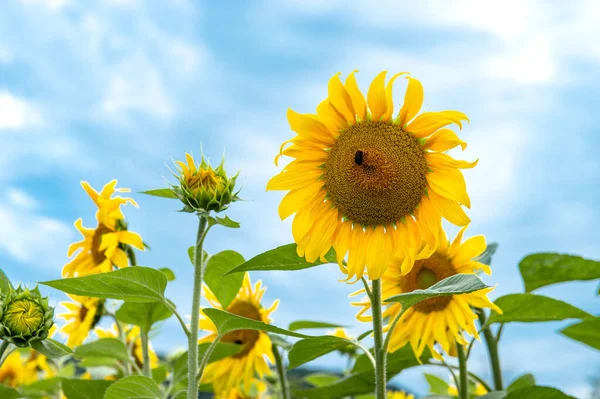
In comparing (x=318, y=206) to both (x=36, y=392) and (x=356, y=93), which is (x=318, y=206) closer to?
(x=356, y=93)

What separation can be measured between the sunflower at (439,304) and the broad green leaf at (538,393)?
0.96ft

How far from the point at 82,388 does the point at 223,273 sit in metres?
0.88

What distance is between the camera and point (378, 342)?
2.29 m

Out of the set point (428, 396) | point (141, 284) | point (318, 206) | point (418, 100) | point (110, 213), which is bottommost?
point (428, 396)

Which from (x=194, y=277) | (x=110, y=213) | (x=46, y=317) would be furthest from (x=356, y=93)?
(x=110, y=213)

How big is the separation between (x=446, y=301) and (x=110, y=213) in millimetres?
1733

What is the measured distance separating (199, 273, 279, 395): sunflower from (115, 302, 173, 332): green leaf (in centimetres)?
62

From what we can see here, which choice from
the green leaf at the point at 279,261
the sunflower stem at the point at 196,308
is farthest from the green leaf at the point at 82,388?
the green leaf at the point at 279,261

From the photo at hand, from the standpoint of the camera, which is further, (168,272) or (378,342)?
(168,272)

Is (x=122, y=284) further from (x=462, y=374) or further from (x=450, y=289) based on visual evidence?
(x=462, y=374)

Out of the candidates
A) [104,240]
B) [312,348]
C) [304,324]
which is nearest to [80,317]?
[104,240]

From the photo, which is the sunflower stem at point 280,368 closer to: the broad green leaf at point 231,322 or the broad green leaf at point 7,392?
the broad green leaf at point 231,322

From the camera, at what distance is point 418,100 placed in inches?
88.3

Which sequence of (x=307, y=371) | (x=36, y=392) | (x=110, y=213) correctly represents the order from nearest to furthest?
(x=110, y=213)
(x=36, y=392)
(x=307, y=371)
